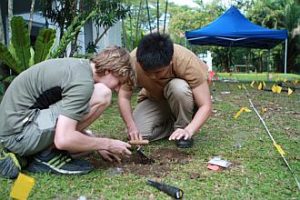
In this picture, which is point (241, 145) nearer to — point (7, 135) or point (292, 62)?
point (7, 135)

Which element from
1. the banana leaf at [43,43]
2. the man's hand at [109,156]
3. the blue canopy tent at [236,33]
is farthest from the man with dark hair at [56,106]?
the blue canopy tent at [236,33]

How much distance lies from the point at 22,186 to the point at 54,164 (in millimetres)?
507

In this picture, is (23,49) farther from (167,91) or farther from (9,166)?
(9,166)

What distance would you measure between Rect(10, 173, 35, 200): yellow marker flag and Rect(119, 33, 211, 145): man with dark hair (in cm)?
99

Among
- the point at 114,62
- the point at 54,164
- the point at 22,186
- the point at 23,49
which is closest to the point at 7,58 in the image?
the point at 23,49

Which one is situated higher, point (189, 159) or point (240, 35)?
point (240, 35)

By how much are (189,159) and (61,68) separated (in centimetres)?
103

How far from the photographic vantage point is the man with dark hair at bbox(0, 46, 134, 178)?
6.50 ft

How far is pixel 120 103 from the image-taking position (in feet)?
9.72

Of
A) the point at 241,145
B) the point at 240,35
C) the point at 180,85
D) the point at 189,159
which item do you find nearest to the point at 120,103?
the point at 180,85

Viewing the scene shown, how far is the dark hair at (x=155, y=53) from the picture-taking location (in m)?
2.46

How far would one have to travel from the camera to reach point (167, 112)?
332 cm

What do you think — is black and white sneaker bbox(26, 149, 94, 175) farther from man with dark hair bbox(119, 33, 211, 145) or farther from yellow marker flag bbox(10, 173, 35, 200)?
man with dark hair bbox(119, 33, 211, 145)

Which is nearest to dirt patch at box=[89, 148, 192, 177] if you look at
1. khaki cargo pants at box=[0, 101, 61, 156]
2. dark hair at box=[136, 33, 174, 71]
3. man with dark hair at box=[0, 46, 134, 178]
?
man with dark hair at box=[0, 46, 134, 178]
